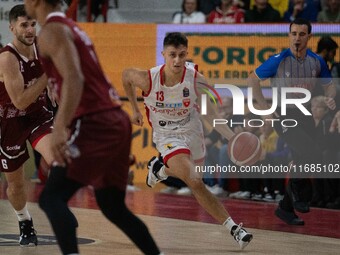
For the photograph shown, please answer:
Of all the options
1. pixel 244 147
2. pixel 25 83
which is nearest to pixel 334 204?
pixel 244 147

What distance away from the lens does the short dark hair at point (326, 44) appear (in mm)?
12992

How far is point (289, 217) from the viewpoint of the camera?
10.7 m

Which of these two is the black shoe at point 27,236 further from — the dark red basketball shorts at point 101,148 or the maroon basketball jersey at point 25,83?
the dark red basketball shorts at point 101,148

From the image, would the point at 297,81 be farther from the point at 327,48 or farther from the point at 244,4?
the point at 244,4

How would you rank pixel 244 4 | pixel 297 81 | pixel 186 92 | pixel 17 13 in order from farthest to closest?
pixel 244 4
pixel 297 81
pixel 186 92
pixel 17 13

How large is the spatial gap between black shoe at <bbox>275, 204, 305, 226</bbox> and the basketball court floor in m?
0.09

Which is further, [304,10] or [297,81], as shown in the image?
[304,10]

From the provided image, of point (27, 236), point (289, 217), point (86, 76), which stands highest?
point (86, 76)

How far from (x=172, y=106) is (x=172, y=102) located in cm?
4

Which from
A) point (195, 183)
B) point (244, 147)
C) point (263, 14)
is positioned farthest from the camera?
point (263, 14)

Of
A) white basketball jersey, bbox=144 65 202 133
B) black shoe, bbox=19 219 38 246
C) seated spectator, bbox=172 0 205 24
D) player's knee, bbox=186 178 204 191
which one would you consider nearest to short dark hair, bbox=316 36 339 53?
seated spectator, bbox=172 0 205 24

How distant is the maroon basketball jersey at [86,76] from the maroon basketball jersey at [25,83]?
99.3 inches

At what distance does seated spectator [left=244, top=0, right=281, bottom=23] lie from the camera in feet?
48.0

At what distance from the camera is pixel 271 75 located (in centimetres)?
1077
